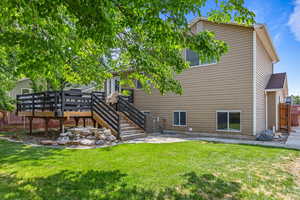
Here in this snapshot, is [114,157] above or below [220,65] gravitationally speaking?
below

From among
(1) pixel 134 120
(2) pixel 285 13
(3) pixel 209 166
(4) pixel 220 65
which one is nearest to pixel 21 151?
(1) pixel 134 120

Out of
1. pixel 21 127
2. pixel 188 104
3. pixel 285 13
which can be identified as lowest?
pixel 21 127

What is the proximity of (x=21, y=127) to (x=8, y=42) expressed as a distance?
41.0 ft

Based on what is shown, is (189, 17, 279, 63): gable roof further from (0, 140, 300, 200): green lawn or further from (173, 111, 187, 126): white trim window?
(0, 140, 300, 200): green lawn

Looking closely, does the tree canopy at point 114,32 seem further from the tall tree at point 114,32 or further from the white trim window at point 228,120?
the white trim window at point 228,120

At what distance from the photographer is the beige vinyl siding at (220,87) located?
9.36 meters

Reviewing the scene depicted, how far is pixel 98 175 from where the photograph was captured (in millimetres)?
4078

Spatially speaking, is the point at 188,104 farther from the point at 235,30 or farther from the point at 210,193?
the point at 210,193

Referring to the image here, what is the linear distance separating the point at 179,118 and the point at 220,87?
3315 millimetres

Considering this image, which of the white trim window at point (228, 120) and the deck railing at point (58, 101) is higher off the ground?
the deck railing at point (58, 101)

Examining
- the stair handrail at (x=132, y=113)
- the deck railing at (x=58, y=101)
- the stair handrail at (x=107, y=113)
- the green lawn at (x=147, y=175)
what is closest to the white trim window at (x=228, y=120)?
the green lawn at (x=147, y=175)

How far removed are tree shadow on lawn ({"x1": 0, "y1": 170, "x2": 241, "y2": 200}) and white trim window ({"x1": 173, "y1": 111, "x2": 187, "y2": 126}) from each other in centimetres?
761

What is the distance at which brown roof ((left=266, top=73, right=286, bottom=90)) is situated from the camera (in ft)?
36.0

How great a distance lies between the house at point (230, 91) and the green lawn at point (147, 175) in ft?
12.4
